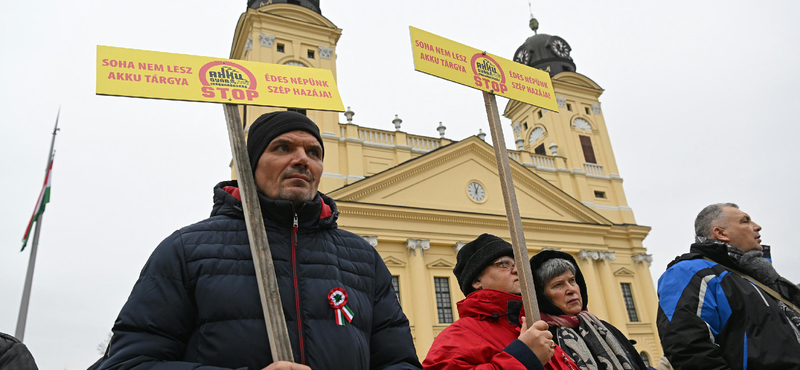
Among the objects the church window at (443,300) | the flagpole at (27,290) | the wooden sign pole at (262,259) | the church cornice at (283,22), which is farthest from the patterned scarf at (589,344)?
the church cornice at (283,22)

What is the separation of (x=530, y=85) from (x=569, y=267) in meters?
1.43

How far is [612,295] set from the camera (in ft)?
74.6

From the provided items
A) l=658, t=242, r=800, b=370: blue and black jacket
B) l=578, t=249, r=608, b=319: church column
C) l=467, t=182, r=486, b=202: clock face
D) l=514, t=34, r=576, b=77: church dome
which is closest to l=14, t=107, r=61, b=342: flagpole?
l=658, t=242, r=800, b=370: blue and black jacket

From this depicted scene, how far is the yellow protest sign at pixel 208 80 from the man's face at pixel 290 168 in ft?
0.89

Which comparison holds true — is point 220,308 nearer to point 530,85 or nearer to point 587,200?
point 530,85

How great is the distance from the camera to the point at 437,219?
67.5 ft

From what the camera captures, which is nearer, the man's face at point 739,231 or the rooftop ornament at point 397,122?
the man's face at point 739,231

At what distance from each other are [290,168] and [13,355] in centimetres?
161

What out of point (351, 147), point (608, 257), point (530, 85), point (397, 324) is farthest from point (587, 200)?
point (397, 324)

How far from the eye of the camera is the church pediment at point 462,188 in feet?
66.2

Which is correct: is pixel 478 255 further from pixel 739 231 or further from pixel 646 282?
pixel 646 282

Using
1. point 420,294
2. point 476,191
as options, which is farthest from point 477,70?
point 476,191

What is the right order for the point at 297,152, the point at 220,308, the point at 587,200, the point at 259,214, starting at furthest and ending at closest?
1. the point at 587,200
2. the point at 297,152
3. the point at 259,214
4. the point at 220,308

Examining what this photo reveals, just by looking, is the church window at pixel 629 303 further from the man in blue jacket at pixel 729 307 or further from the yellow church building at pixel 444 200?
the man in blue jacket at pixel 729 307
